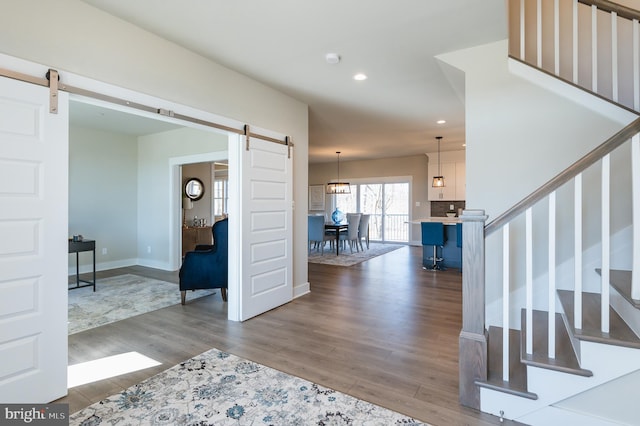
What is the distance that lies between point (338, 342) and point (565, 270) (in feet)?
6.26

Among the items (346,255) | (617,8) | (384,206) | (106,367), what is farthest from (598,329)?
(384,206)

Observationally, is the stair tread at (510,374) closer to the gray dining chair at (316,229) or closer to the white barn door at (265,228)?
the white barn door at (265,228)

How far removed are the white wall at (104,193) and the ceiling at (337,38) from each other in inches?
160

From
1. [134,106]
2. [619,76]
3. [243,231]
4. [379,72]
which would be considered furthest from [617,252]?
[134,106]

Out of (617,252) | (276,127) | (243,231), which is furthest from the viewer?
(276,127)

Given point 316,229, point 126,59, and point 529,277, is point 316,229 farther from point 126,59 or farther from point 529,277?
point 529,277

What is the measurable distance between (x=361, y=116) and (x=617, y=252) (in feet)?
12.0

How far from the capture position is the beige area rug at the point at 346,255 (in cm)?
687

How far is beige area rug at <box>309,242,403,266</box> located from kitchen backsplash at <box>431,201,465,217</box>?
56.3 inches

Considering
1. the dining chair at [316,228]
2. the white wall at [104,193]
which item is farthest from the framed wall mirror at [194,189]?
the dining chair at [316,228]

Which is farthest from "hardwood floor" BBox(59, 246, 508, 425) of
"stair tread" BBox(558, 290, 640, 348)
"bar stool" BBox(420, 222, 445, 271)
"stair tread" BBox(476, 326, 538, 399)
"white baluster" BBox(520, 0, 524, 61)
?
"white baluster" BBox(520, 0, 524, 61)

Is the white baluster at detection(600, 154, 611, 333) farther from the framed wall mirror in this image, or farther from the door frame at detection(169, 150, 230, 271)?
the framed wall mirror

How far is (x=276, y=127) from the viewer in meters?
3.89

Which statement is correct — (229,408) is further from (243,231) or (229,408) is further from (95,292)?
(95,292)
